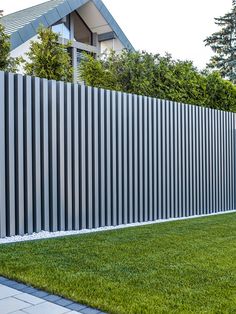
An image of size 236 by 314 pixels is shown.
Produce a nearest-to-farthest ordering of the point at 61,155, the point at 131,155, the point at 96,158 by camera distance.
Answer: the point at 61,155
the point at 96,158
the point at 131,155

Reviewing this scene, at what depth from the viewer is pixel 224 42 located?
32875 millimetres

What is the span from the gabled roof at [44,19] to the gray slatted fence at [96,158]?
6.05m

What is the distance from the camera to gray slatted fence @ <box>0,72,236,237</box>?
19.1ft

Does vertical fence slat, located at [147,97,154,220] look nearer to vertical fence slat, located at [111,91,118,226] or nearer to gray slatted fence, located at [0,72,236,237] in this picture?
gray slatted fence, located at [0,72,236,237]

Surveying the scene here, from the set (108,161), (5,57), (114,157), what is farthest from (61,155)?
(5,57)

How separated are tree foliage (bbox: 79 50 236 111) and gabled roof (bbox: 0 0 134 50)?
3.02 metres

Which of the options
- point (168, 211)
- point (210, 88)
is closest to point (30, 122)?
point (168, 211)

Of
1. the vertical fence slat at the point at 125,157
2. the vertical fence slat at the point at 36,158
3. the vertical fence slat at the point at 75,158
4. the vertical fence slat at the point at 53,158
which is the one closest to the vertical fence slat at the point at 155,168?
the vertical fence slat at the point at 125,157

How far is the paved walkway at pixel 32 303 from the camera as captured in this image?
3.05 metres

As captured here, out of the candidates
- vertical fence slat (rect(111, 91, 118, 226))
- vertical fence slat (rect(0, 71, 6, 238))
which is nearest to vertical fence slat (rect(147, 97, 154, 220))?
vertical fence slat (rect(111, 91, 118, 226))

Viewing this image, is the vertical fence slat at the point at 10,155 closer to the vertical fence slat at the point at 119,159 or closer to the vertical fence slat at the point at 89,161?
the vertical fence slat at the point at 89,161

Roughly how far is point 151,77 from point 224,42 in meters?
24.7

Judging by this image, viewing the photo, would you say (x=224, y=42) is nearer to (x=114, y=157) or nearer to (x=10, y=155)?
(x=114, y=157)

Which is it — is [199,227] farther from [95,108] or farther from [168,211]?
[95,108]
